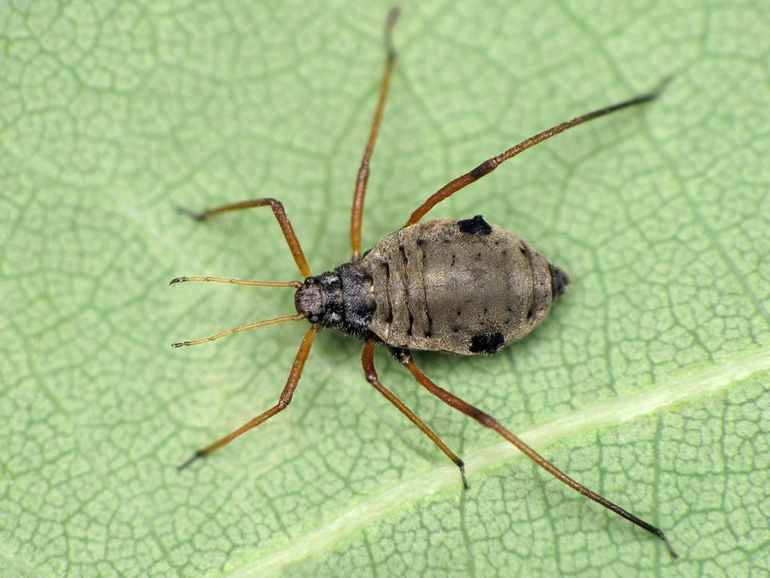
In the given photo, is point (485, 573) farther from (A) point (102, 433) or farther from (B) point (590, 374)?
(A) point (102, 433)

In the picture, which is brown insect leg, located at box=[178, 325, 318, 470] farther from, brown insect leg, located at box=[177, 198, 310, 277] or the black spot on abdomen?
the black spot on abdomen

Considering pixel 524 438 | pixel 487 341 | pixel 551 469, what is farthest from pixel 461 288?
pixel 551 469

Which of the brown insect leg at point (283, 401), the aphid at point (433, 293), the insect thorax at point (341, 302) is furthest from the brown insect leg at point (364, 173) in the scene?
the brown insect leg at point (283, 401)

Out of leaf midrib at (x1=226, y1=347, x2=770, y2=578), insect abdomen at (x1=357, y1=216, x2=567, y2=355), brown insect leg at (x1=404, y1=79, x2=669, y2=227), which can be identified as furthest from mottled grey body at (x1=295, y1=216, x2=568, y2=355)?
leaf midrib at (x1=226, y1=347, x2=770, y2=578)

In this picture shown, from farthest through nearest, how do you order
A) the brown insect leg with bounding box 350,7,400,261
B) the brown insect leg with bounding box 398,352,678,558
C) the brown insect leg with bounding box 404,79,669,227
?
the brown insect leg with bounding box 350,7,400,261 → the brown insect leg with bounding box 404,79,669,227 → the brown insect leg with bounding box 398,352,678,558

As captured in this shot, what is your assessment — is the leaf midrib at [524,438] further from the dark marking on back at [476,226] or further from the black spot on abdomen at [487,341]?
the dark marking on back at [476,226]

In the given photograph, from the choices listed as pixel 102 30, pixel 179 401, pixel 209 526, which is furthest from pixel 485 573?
pixel 102 30
